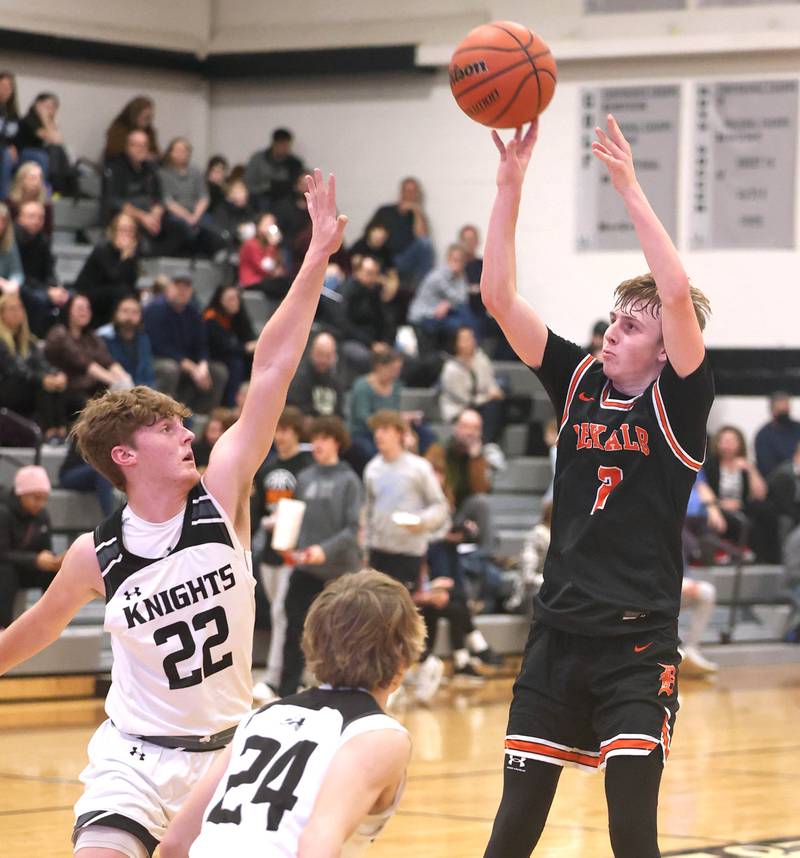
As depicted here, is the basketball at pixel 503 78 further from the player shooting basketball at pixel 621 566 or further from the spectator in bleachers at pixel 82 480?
the spectator in bleachers at pixel 82 480

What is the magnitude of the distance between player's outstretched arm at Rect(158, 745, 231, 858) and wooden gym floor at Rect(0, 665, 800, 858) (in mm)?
2708

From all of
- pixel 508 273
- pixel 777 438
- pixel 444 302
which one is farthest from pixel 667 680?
pixel 444 302

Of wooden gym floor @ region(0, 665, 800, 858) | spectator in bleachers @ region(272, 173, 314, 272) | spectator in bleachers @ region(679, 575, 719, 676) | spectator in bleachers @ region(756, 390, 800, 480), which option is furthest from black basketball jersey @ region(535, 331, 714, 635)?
spectator in bleachers @ region(272, 173, 314, 272)

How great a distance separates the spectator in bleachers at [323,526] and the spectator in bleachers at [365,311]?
4482 mm

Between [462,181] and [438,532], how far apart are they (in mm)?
7078

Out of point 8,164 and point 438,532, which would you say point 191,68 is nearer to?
point 8,164

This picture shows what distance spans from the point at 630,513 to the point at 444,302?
36.8 ft

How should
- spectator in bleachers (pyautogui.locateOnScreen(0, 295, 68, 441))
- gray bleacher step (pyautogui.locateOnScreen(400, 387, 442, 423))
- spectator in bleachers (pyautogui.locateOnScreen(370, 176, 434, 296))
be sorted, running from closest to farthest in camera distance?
spectator in bleachers (pyautogui.locateOnScreen(0, 295, 68, 441)) < gray bleacher step (pyautogui.locateOnScreen(400, 387, 442, 423)) < spectator in bleachers (pyautogui.locateOnScreen(370, 176, 434, 296))

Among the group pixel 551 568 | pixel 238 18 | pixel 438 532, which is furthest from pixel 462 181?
pixel 551 568

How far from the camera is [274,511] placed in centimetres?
970

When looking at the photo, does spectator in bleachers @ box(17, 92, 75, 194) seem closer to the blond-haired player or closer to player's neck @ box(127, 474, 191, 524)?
player's neck @ box(127, 474, 191, 524)

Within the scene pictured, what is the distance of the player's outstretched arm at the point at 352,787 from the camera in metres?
2.62

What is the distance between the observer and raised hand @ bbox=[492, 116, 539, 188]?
388cm

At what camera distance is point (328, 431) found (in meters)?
9.45
